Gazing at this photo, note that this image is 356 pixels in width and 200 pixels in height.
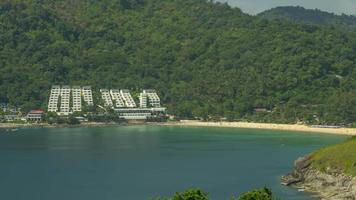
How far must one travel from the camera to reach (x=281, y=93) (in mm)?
185375

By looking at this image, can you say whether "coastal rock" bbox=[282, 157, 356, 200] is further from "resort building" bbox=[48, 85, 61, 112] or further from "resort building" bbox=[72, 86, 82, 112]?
"resort building" bbox=[48, 85, 61, 112]

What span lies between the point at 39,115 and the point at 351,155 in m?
104

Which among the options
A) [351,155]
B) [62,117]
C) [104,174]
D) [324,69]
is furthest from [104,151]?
[324,69]

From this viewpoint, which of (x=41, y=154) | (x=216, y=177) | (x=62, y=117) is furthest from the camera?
(x=62, y=117)

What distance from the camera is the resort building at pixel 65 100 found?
18062 centimetres

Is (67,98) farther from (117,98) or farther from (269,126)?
(269,126)

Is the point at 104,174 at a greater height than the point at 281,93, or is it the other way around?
the point at 281,93

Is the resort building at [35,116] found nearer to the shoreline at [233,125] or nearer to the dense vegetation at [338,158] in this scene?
the shoreline at [233,125]

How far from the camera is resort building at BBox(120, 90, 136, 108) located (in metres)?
188

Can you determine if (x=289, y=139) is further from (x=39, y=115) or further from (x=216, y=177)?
(x=39, y=115)

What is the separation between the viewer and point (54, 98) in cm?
18988

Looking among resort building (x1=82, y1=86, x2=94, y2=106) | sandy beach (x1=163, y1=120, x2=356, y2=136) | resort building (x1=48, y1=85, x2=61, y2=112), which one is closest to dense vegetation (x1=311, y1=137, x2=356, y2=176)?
sandy beach (x1=163, y1=120, x2=356, y2=136)

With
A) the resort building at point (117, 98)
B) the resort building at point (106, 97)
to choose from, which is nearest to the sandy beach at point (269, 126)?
the resort building at point (117, 98)

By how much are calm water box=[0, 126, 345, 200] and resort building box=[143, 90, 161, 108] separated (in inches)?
1338
